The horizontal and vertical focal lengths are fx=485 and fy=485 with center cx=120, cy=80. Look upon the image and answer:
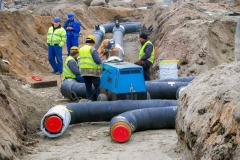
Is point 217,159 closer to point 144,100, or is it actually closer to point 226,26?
point 144,100

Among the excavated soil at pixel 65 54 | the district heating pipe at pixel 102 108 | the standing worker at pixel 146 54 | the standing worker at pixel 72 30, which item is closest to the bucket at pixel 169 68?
the standing worker at pixel 146 54

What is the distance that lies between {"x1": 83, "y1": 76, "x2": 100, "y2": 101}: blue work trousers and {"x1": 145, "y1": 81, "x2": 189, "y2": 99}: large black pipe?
1196 millimetres

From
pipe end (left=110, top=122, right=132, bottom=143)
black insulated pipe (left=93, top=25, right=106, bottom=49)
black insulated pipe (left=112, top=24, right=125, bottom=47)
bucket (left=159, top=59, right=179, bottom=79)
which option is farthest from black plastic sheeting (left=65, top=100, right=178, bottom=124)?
black insulated pipe (left=93, top=25, right=106, bottom=49)

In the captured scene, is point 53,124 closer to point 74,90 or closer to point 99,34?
point 74,90

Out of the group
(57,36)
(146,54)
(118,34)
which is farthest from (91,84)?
(118,34)

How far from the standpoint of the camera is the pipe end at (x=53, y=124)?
9031mm

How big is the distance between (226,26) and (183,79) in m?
4.38

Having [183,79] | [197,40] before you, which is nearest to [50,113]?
[183,79]

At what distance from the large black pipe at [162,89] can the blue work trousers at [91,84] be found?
1.20 metres

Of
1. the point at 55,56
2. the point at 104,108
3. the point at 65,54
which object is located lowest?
the point at 65,54

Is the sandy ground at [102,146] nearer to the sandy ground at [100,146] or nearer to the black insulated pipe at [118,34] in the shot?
the sandy ground at [100,146]

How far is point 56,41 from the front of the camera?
16.6 meters

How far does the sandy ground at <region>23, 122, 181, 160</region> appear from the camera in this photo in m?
7.72

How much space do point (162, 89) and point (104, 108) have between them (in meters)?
2.08
